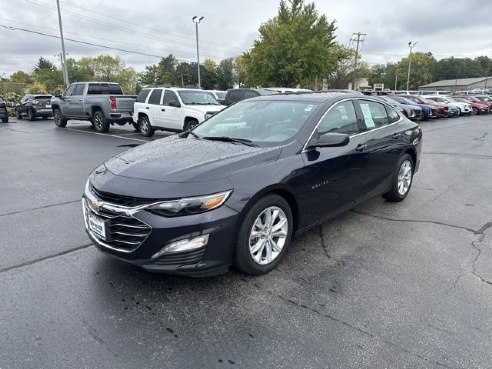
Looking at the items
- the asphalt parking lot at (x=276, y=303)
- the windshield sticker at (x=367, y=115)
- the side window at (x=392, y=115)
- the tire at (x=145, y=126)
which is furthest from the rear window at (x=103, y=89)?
the windshield sticker at (x=367, y=115)

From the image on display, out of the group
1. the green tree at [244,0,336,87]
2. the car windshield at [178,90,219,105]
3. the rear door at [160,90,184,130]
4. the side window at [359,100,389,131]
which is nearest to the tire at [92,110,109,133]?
the rear door at [160,90,184,130]

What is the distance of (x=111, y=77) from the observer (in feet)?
377

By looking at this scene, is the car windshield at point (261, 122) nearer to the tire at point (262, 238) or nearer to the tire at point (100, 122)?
the tire at point (262, 238)

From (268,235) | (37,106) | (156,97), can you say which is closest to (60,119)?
(37,106)

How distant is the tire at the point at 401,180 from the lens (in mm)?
5432

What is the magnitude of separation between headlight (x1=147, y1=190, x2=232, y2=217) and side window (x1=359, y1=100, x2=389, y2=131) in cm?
273

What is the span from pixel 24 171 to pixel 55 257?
5060mm

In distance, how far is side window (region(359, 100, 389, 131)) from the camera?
4.88 metres

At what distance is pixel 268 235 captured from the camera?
3.46 m

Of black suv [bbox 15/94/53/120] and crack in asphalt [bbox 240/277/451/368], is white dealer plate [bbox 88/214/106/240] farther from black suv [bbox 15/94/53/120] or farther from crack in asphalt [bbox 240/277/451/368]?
black suv [bbox 15/94/53/120]

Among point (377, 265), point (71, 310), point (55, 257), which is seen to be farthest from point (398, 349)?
point (55, 257)

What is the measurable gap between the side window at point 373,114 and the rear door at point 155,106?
940cm

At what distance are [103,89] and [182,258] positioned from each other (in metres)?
14.9

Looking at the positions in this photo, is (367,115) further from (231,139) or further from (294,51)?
(294,51)
